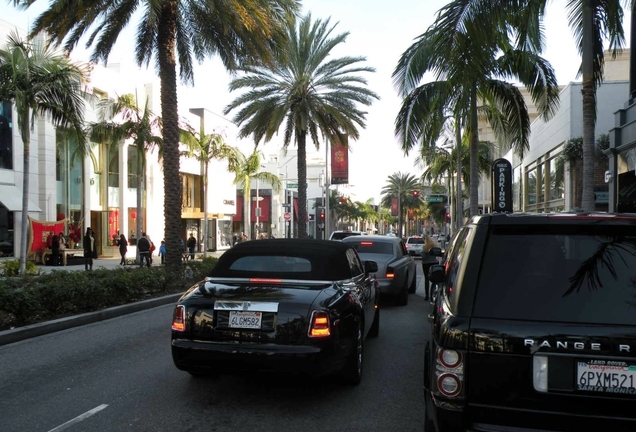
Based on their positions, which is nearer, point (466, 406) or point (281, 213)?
point (466, 406)

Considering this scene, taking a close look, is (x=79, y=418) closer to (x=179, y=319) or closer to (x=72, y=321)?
(x=179, y=319)

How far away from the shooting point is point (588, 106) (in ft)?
36.9

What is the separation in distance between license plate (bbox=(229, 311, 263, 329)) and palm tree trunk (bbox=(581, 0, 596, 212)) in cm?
802

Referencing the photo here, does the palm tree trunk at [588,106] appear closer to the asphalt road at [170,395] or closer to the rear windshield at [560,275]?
the asphalt road at [170,395]

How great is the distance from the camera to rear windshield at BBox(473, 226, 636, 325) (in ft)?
10.3

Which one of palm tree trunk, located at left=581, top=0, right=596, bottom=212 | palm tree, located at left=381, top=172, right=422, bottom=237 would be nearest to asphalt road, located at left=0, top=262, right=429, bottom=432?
palm tree trunk, located at left=581, top=0, right=596, bottom=212

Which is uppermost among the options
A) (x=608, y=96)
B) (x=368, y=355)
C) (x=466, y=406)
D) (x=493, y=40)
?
(x=608, y=96)

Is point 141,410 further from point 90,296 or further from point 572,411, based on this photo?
point 90,296

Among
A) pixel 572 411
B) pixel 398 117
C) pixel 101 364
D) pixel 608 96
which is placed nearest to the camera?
pixel 572 411

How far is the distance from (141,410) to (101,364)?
211 centimetres

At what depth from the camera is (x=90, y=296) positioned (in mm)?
10617

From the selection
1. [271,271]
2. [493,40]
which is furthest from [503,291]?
[493,40]

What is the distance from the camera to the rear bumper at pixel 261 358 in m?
5.15

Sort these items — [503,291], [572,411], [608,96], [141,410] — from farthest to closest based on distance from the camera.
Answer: [608,96], [141,410], [503,291], [572,411]
